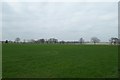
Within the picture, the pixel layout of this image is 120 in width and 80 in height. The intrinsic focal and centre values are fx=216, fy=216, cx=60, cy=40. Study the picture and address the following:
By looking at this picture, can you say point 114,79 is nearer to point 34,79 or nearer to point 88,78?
point 88,78

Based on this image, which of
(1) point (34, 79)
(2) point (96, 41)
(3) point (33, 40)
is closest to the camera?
(1) point (34, 79)

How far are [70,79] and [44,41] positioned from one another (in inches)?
4917

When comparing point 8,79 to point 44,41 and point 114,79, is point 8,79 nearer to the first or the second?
point 114,79

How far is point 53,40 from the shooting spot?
133 meters

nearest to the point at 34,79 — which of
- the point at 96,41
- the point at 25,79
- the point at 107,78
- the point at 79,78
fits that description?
Result: the point at 25,79

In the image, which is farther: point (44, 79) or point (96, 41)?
point (96, 41)

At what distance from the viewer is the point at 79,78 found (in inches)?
368

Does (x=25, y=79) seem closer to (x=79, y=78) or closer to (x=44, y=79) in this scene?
(x=44, y=79)

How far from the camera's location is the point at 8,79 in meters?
9.03

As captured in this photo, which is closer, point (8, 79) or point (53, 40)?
point (8, 79)

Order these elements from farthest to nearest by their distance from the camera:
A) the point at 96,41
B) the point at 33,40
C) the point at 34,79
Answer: the point at 33,40 < the point at 96,41 < the point at 34,79

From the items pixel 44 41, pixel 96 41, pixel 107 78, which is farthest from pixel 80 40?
pixel 107 78

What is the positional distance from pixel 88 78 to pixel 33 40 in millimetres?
129150

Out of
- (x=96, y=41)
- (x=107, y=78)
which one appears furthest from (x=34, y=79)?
(x=96, y=41)
